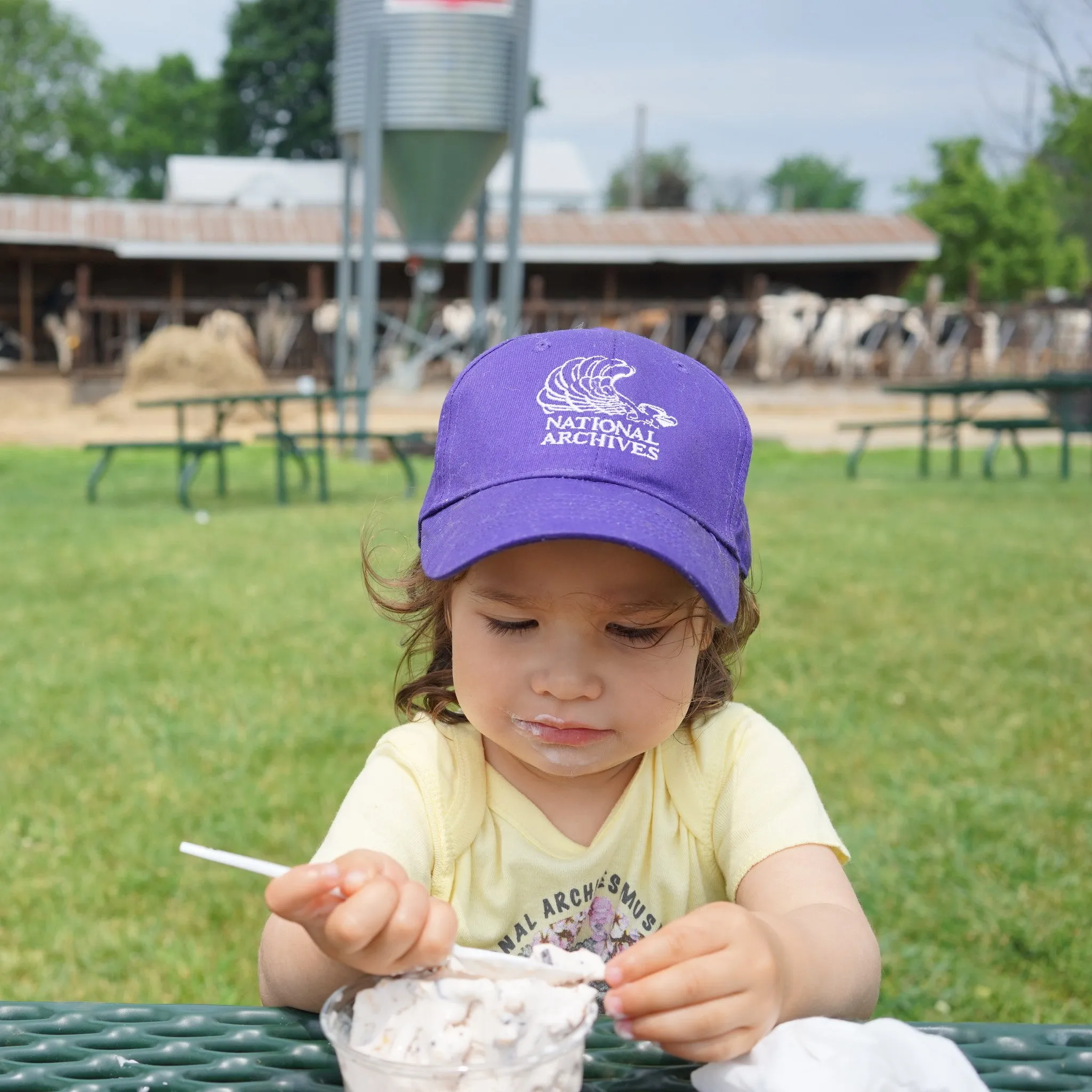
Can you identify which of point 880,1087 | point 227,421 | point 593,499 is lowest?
point 227,421

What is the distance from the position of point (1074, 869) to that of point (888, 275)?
82.5 ft

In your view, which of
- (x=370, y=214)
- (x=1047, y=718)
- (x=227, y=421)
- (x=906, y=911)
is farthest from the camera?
(x=227, y=421)

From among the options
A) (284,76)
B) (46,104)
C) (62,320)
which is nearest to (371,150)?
(62,320)

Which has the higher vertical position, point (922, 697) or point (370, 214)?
point (370, 214)

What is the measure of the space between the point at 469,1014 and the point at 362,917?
9 centimetres

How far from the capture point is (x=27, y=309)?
23750 mm

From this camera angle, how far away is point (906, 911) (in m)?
2.67

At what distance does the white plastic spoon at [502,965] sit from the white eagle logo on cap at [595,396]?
20.3 inches

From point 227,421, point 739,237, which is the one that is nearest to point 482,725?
point 227,421

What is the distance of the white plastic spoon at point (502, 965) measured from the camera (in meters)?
0.88

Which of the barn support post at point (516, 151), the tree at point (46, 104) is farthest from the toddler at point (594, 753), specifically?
the tree at point (46, 104)

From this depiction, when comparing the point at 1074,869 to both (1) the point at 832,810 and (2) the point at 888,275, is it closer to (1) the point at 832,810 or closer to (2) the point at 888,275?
(1) the point at 832,810

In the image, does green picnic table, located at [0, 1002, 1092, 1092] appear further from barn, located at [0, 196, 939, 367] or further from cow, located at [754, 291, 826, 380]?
cow, located at [754, 291, 826, 380]

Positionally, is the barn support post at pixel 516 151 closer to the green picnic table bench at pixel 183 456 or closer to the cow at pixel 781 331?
the green picnic table bench at pixel 183 456
